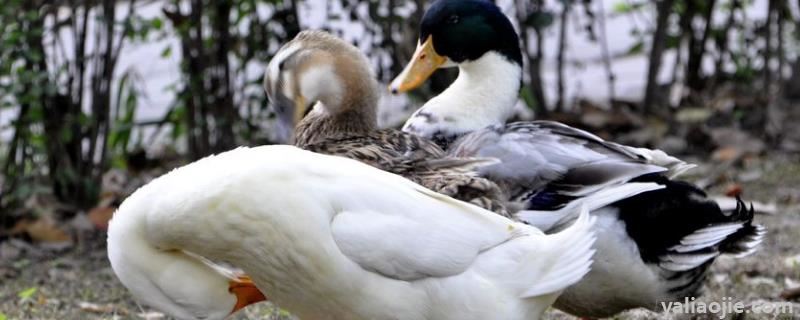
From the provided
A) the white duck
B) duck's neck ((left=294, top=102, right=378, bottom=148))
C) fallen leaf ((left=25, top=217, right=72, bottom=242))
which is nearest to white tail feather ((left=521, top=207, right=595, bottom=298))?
the white duck

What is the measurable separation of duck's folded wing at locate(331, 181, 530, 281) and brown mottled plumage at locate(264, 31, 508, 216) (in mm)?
518

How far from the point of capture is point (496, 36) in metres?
4.94

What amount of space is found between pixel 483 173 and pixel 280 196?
3.21ft

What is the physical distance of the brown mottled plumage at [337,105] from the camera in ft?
13.3

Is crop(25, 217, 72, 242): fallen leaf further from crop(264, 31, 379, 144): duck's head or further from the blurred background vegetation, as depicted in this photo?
crop(264, 31, 379, 144): duck's head

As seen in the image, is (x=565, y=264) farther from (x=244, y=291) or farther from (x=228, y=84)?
(x=228, y=84)

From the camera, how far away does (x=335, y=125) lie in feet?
14.0

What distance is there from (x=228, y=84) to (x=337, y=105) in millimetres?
2437

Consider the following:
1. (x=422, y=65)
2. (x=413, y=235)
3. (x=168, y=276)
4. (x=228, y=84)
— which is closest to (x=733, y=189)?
(x=422, y=65)

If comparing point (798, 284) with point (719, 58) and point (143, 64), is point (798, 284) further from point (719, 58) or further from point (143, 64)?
point (143, 64)

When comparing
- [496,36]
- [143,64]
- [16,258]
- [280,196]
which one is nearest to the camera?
[280,196]

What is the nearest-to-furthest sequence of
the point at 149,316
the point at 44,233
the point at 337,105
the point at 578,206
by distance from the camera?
1. the point at 578,206
2. the point at 337,105
3. the point at 149,316
4. the point at 44,233

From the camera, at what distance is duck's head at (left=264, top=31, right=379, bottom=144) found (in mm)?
4156

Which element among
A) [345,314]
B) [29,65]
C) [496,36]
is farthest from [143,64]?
[345,314]
